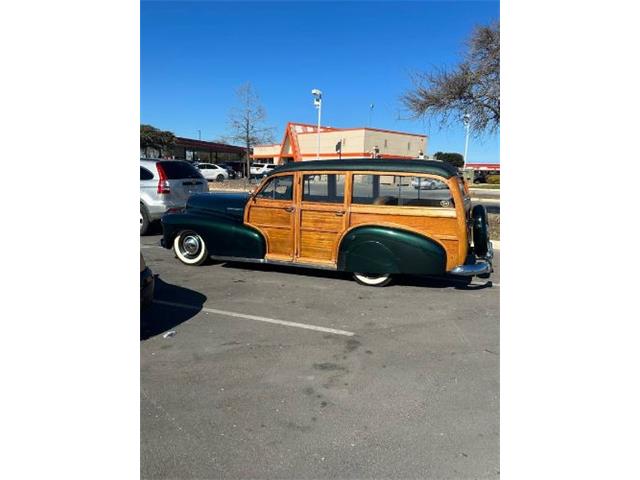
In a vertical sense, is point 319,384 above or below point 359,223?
below

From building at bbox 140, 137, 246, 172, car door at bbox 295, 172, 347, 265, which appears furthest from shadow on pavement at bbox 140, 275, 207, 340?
building at bbox 140, 137, 246, 172

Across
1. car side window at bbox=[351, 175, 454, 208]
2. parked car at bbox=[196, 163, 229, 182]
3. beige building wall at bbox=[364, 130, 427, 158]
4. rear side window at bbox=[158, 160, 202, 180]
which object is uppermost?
beige building wall at bbox=[364, 130, 427, 158]

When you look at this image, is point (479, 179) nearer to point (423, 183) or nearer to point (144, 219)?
point (144, 219)

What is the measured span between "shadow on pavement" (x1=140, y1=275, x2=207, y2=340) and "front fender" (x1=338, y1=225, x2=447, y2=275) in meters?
1.99

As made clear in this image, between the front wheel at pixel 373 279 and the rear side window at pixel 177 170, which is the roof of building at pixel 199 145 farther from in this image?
the front wheel at pixel 373 279

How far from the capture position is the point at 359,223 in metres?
5.77

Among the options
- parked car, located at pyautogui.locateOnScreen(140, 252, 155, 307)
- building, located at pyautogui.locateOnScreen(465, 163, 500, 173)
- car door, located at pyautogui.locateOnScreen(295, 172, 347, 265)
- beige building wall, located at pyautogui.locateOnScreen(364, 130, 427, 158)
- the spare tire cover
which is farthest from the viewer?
building, located at pyautogui.locateOnScreen(465, 163, 500, 173)

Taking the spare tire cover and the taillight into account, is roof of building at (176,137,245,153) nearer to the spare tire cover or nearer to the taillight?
the taillight

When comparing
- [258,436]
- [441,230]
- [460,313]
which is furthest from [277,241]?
[258,436]

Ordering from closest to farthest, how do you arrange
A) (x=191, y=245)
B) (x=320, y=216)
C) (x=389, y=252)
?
(x=389, y=252) → (x=320, y=216) → (x=191, y=245)

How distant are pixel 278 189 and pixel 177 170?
165 inches

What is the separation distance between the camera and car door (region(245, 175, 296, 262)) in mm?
6168

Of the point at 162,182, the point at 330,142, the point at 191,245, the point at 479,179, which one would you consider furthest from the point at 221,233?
the point at 479,179

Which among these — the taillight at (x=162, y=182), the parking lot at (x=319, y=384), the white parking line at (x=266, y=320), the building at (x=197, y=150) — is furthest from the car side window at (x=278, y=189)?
the building at (x=197, y=150)
